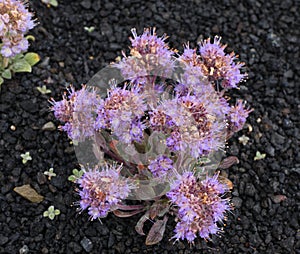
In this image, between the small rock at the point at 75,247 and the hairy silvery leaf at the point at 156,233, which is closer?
the hairy silvery leaf at the point at 156,233

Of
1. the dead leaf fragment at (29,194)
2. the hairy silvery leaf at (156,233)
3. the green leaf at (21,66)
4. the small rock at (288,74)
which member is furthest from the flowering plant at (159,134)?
the small rock at (288,74)

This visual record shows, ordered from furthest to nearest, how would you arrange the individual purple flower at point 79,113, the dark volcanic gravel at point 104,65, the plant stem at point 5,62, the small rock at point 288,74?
the small rock at point 288,74, the plant stem at point 5,62, the dark volcanic gravel at point 104,65, the individual purple flower at point 79,113

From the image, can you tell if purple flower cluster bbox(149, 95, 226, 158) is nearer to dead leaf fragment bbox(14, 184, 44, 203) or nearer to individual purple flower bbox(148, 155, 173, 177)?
individual purple flower bbox(148, 155, 173, 177)

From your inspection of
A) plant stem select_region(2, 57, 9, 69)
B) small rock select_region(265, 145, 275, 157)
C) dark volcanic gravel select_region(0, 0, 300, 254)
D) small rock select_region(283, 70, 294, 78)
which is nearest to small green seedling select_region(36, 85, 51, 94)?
dark volcanic gravel select_region(0, 0, 300, 254)

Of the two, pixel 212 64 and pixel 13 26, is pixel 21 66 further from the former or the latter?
pixel 212 64

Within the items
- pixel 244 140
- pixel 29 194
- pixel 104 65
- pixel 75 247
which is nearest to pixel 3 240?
pixel 29 194

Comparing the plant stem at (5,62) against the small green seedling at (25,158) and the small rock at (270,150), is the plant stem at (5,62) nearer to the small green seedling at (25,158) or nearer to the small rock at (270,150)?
the small green seedling at (25,158)

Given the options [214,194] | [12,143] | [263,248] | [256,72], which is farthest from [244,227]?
[12,143]
